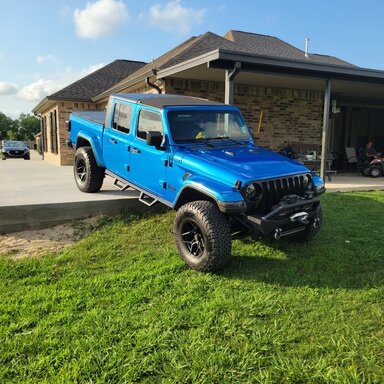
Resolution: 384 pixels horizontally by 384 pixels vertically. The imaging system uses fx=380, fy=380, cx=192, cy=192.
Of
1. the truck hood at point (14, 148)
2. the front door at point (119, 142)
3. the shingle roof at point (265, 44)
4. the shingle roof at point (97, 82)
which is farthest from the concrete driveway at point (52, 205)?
the truck hood at point (14, 148)

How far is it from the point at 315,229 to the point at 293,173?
0.92m

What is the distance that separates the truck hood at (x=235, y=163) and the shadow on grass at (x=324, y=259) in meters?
1.06

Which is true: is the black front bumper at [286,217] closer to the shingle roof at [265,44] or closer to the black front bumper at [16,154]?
the shingle roof at [265,44]

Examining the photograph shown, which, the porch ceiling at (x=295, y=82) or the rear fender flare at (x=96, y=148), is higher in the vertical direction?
the porch ceiling at (x=295, y=82)

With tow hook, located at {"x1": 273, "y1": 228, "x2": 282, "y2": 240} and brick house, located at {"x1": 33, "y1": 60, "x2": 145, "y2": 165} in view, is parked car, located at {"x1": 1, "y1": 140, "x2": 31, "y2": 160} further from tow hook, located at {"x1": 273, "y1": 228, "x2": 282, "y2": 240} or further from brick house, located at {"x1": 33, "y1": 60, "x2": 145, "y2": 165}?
tow hook, located at {"x1": 273, "y1": 228, "x2": 282, "y2": 240}

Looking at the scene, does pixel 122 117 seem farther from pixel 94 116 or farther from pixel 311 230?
pixel 311 230

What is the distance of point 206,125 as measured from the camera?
17.3ft

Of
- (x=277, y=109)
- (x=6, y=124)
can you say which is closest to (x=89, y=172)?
(x=277, y=109)

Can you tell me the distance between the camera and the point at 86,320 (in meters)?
3.21

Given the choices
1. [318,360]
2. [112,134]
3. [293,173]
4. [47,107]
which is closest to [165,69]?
[112,134]

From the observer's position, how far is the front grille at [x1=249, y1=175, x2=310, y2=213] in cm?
411

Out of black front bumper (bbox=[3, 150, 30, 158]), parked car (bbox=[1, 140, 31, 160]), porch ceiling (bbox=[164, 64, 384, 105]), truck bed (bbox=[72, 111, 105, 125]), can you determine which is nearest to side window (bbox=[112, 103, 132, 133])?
truck bed (bbox=[72, 111, 105, 125])

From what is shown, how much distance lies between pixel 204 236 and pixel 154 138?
1.48 meters

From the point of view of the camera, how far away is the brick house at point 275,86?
891 cm
